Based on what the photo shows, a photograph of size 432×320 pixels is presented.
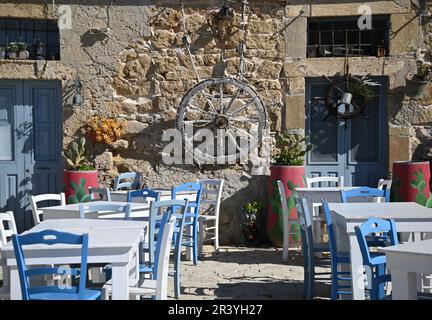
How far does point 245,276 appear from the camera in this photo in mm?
6793

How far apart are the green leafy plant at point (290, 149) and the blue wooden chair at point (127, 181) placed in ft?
5.45

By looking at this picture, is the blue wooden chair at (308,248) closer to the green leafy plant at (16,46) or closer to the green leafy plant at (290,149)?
the green leafy plant at (290,149)

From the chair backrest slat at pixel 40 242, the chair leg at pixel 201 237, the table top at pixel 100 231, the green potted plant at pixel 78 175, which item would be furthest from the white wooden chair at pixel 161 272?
the green potted plant at pixel 78 175

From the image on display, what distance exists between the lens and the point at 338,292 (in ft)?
16.7

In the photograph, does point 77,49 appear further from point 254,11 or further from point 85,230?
point 85,230

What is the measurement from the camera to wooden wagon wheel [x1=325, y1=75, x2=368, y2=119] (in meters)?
8.54

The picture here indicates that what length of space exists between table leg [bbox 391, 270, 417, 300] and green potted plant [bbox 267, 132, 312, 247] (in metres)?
4.32

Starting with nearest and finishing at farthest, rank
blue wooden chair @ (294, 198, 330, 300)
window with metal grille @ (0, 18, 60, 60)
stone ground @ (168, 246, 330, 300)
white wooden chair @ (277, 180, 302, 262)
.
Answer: blue wooden chair @ (294, 198, 330, 300) → stone ground @ (168, 246, 330, 300) → white wooden chair @ (277, 180, 302, 262) → window with metal grille @ (0, 18, 60, 60)

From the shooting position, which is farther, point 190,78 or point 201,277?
point 190,78

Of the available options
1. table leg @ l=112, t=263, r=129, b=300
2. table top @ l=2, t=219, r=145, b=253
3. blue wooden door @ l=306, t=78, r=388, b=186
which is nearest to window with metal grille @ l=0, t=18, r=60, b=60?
blue wooden door @ l=306, t=78, r=388, b=186

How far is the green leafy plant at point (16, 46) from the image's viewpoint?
8531 mm

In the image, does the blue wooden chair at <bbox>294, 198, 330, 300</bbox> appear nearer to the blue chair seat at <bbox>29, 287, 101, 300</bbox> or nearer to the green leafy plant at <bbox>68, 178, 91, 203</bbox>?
the blue chair seat at <bbox>29, 287, 101, 300</bbox>

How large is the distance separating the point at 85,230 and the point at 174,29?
4.51m
